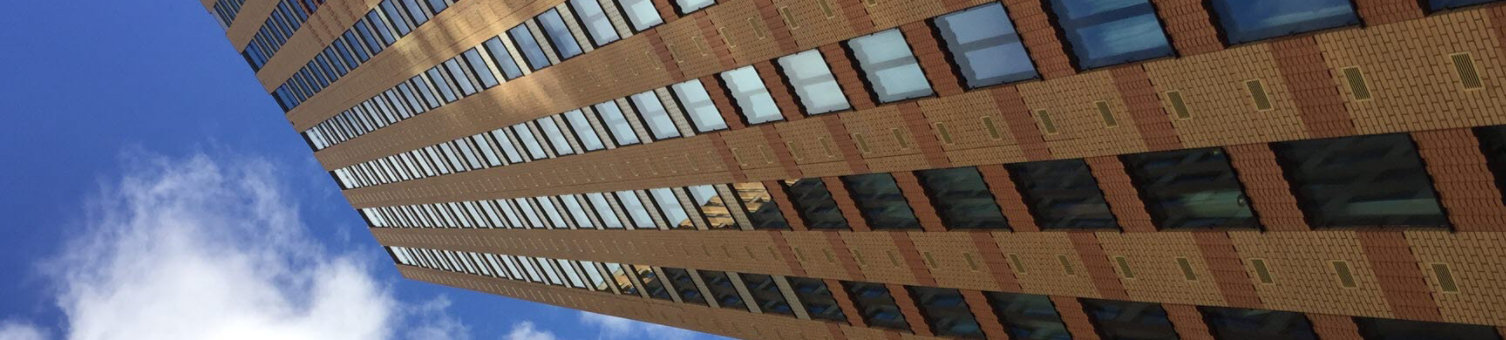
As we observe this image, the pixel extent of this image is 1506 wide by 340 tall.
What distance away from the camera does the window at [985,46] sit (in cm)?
2041

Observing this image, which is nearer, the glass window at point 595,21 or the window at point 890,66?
the window at point 890,66

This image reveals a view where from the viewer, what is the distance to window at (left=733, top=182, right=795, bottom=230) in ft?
106

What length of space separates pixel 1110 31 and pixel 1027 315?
9.38 meters

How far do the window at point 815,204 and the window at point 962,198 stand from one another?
12.8 feet

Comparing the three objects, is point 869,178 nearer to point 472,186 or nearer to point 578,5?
point 578,5

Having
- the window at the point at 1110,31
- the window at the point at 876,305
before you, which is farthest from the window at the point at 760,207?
the window at the point at 1110,31

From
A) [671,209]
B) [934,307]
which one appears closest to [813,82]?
[934,307]

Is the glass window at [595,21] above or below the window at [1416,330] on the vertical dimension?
above

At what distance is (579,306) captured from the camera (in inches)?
2152

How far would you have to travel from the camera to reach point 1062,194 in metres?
22.7

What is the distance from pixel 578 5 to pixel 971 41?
1411 centimetres

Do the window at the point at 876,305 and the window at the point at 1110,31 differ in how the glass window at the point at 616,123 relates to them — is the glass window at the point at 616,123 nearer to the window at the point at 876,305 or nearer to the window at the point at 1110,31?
the window at the point at 876,305

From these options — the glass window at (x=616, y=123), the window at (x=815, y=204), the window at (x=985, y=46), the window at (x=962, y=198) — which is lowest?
the window at (x=962, y=198)

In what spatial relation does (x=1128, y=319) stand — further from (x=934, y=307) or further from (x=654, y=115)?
(x=654, y=115)
